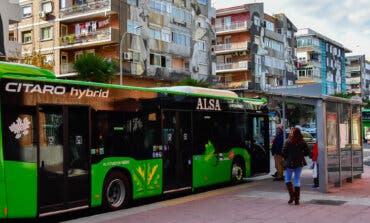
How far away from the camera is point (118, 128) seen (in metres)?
12.0

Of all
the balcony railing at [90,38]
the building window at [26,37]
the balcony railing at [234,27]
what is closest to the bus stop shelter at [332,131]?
the balcony railing at [90,38]

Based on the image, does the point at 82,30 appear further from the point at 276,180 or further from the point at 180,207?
the point at 180,207

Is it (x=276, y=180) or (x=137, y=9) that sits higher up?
(x=137, y=9)

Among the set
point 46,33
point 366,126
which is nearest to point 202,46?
point 46,33

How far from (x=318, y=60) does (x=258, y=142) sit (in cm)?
8589

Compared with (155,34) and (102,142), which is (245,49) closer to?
(155,34)

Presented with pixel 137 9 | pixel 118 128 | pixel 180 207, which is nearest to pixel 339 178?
pixel 180 207

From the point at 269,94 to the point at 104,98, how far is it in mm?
5475

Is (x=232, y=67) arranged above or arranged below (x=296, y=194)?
above

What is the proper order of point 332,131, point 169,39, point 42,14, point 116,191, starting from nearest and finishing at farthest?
point 116,191 → point 332,131 → point 42,14 → point 169,39

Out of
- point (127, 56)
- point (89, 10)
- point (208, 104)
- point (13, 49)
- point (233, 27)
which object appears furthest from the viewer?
point (233, 27)

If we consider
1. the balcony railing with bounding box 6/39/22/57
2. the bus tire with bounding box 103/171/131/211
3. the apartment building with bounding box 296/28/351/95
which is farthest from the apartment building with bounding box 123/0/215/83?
the apartment building with bounding box 296/28/351/95

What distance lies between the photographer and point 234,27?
7169 cm

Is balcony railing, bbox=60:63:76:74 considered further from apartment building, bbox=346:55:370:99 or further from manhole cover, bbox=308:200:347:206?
apartment building, bbox=346:55:370:99
